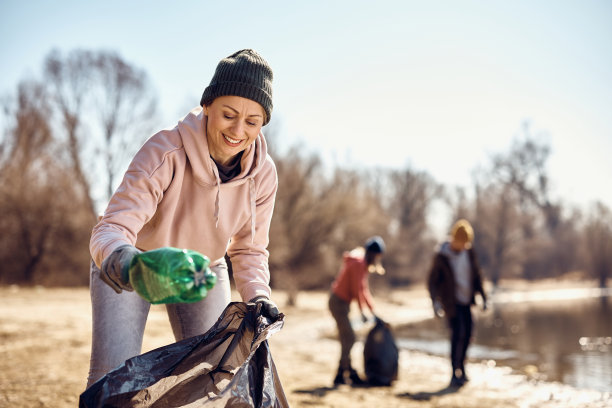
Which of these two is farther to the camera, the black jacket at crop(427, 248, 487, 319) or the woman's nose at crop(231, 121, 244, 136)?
the black jacket at crop(427, 248, 487, 319)

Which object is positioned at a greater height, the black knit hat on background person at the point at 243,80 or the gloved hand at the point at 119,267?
the black knit hat on background person at the point at 243,80

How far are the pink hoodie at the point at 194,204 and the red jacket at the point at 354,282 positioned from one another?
363 cm

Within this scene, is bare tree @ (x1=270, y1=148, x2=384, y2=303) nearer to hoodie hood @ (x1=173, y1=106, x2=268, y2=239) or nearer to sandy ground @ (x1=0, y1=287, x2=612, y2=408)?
sandy ground @ (x1=0, y1=287, x2=612, y2=408)

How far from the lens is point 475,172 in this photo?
139 feet

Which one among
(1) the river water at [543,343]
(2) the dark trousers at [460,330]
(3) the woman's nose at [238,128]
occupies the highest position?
(3) the woman's nose at [238,128]

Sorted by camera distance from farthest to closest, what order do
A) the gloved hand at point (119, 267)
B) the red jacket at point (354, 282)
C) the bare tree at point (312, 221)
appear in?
the bare tree at point (312, 221)
the red jacket at point (354, 282)
the gloved hand at point (119, 267)

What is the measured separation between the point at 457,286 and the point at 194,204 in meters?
4.70

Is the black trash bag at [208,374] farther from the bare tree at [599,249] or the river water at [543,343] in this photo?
the bare tree at [599,249]

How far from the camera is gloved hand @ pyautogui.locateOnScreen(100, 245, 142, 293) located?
4.73 ft

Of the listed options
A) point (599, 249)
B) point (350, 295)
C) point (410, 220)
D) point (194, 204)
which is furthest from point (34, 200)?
point (599, 249)

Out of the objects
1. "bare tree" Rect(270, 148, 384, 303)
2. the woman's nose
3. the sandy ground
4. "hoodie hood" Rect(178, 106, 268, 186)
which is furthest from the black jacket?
"bare tree" Rect(270, 148, 384, 303)

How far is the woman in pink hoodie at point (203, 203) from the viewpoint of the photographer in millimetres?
1862

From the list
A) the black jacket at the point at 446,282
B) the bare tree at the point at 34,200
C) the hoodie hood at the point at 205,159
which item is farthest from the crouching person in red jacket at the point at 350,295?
the bare tree at the point at 34,200

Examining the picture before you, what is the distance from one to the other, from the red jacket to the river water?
313 centimetres
